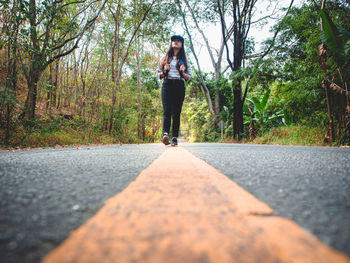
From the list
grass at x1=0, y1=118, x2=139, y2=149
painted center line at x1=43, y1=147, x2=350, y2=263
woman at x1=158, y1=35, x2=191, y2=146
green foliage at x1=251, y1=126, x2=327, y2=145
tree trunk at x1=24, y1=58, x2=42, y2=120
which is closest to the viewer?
painted center line at x1=43, y1=147, x2=350, y2=263

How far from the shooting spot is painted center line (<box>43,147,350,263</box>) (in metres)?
0.40

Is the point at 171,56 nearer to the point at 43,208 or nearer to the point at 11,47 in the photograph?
the point at 11,47

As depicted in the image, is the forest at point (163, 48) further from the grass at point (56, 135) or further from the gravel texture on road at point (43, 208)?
the gravel texture on road at point (43, 208)

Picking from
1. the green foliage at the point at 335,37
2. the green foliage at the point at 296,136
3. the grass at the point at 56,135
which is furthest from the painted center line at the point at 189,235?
the green foliage at the point at 296,136

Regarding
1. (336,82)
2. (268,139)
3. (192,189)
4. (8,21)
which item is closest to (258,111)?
(268,139)

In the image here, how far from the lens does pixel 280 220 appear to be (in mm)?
562

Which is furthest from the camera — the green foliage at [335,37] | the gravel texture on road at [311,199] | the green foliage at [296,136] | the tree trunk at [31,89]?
the green foliage at [296,136]

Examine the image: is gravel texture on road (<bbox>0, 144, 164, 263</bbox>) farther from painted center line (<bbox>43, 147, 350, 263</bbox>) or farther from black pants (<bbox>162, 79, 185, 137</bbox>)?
black pants (<bbox>162, 79, 185, 137</bbox>)

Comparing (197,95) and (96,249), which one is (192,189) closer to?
(96,249)

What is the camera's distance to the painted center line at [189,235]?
40 cm

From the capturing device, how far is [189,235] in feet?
1.57

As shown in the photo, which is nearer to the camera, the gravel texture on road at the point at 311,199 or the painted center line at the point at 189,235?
the painted center line at the point at 189,235

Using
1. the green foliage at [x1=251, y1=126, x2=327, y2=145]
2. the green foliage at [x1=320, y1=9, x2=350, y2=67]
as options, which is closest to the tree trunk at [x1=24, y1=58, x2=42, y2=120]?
the green foliage at [x1=320, y1=9, x2=350, y2=67]

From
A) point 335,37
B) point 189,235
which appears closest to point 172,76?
point 189,235
